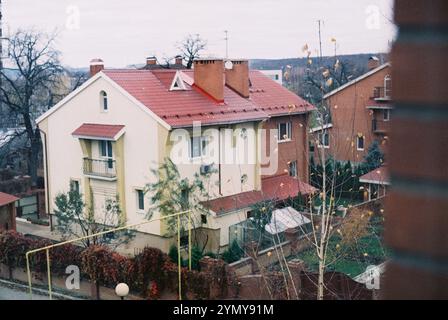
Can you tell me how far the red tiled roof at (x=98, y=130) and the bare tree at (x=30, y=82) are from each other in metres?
1.32

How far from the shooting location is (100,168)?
5.39 meters

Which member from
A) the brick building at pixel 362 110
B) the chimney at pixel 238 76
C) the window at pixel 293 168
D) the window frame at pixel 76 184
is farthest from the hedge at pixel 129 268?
the brick building at pixel 362 110

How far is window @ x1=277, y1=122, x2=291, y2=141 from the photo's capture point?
6.39m

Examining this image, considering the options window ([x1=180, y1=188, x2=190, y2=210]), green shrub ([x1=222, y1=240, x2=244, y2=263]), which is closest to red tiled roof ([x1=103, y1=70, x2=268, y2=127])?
window ([x1=180, y1=188, x2=190, y2=210])

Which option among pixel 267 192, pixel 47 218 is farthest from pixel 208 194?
pixel 47 218

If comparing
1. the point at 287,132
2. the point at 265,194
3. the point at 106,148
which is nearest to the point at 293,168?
the point at 287,132

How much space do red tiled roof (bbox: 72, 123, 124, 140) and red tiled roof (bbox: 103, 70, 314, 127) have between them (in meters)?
0.37

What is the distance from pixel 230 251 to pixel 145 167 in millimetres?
1035

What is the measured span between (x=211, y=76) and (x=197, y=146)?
952 millimetres

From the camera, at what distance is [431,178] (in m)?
0.30

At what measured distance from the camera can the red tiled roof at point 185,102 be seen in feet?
16.5

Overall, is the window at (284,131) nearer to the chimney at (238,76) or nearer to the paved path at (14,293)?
the chimney at (238,76)

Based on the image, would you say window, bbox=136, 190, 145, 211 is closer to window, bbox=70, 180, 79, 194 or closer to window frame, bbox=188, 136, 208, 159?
window frame, bbox=188, 136, 208, 159

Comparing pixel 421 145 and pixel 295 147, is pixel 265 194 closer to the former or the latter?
pixel 295 147
